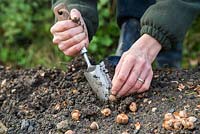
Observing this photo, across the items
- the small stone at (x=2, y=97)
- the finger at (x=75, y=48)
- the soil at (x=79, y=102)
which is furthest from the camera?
the small stone at (x=2, y=97)

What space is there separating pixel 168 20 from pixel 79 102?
0.47 meters

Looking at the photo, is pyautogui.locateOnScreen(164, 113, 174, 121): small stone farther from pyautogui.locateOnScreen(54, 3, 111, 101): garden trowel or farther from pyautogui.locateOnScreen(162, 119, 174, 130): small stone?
pyautogui.locateOnScreen(54, 3, 111, 101): garden trowel

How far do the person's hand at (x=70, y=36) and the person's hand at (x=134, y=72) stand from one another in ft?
0.56

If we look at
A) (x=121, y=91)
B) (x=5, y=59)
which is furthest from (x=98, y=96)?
(x=5, y=59)

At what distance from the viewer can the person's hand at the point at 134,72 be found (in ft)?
7.26

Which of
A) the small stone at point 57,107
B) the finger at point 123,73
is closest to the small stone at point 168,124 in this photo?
the finger at point 123,73

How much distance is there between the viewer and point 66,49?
2270 mm

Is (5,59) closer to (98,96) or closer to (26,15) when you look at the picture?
(26,15)

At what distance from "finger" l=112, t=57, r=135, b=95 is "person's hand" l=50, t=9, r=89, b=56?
0.19m

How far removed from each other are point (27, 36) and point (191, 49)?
3.70 feet

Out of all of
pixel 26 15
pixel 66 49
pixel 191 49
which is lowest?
pixel 191 49

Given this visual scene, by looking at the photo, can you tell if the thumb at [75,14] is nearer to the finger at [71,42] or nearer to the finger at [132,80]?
the finger at [71,42]

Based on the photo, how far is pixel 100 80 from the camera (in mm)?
2270

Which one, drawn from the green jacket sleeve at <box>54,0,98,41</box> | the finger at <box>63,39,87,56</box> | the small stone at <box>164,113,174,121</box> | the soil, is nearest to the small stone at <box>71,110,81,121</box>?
the soil
